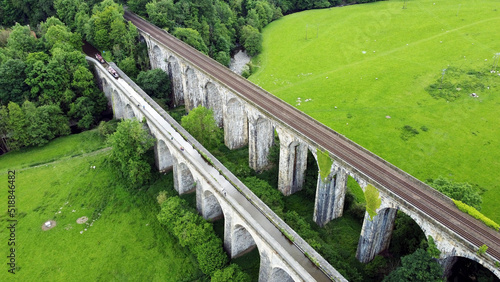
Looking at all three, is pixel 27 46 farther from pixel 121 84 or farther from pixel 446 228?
pixel 446 228

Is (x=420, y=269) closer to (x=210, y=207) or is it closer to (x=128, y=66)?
(x=210, y=207)

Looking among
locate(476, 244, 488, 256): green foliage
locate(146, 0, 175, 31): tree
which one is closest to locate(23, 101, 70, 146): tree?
locate(146, 0, 175, 31): tree

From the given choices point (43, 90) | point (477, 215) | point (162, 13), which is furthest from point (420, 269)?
point (162, 13)

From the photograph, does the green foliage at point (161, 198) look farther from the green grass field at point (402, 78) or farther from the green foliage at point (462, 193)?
the green foliage at point (462, 193)

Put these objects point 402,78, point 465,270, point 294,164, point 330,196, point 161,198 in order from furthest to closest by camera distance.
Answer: point 402,78 → point 161,198 → point 294,164 → point 330,196 → point 465,270

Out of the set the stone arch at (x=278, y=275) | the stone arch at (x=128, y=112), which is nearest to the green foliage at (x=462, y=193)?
the stone arch at (x=278, y=275)

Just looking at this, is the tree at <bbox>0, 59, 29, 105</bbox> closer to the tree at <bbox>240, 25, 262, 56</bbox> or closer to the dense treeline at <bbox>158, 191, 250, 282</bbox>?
the dense treeline at <bbox>158, 191, 250, 282</bbox>
